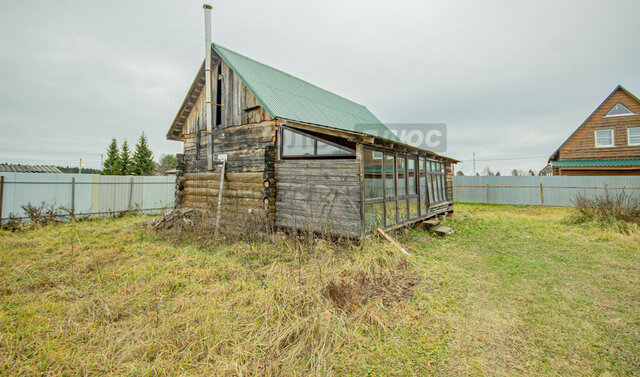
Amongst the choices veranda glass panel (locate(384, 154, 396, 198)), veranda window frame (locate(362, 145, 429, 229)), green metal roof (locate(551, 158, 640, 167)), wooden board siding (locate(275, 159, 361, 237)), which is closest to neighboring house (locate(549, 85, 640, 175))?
green metal roof (locate(551, 158, 640, 167))

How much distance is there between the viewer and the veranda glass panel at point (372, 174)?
23.4 feet

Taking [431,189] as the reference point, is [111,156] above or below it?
above

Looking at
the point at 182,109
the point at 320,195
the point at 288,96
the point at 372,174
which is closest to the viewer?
the point at 372,174

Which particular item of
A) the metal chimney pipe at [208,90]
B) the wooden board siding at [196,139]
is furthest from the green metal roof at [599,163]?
the wooden board siding at [196,139]

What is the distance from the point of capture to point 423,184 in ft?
36.0

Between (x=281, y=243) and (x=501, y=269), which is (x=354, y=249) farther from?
(x=501, y=269)

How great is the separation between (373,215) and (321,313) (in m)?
4.39

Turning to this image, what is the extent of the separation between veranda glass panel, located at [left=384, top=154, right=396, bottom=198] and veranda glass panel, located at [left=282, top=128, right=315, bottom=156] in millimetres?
2404

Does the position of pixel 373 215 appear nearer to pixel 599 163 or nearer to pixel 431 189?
pixel 431 189

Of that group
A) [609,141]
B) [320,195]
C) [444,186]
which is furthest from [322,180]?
[609,141]

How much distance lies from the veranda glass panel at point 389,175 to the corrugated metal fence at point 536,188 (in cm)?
1336

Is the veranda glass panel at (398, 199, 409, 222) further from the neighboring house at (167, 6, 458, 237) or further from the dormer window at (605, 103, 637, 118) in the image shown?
the dormer window at (605, 103, 637, 118)

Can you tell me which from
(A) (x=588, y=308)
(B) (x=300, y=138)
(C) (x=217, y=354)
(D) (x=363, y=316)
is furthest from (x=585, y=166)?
(C) (x=217, y=354)

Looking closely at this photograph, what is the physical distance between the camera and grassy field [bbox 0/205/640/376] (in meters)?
2.87
